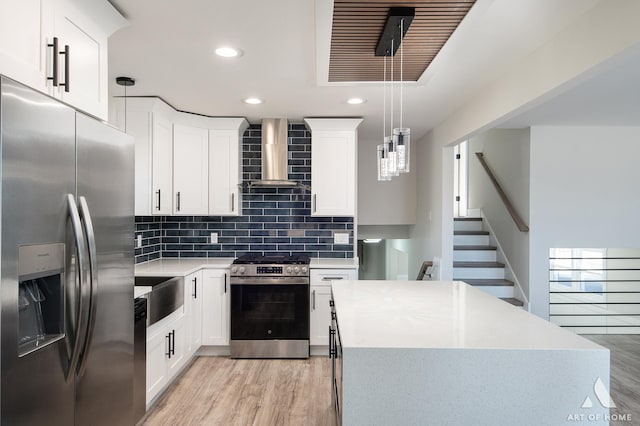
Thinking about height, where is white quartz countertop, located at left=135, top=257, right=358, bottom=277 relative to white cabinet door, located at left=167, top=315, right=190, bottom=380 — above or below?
above

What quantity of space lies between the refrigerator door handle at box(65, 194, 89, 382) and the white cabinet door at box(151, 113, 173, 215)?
2.16 meters

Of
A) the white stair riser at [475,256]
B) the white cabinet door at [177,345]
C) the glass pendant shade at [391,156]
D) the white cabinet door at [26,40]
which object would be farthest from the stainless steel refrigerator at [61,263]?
the white stair riser at [475,256]

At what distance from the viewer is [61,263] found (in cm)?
136

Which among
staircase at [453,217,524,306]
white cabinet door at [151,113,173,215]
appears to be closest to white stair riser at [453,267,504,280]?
staircase at [453,217,524,306]

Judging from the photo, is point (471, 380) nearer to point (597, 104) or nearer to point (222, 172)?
point (222, 172)

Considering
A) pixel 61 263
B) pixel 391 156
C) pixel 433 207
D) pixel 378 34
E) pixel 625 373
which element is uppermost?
pixel 378 34

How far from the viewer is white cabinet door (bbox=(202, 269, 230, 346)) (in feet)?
12.4

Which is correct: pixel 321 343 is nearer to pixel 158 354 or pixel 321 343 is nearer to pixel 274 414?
pixel 274 414

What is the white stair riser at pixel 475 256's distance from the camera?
A: 17.7 feet

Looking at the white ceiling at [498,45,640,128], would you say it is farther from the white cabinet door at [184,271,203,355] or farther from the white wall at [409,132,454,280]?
the white cabinet door at [184,271,203,355]

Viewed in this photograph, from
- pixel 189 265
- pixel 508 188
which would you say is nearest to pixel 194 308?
pixel 189 265

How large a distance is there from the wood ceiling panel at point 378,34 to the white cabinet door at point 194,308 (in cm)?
220

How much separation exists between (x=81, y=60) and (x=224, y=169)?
7.94ft

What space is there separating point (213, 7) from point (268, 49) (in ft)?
1.69
